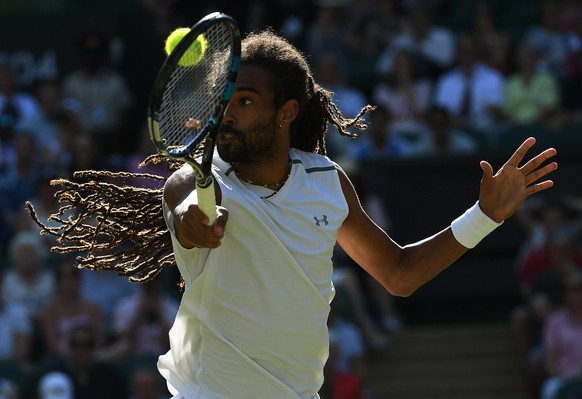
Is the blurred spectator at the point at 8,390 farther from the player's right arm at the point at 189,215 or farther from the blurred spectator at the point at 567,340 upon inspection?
the player's right arm at the point at 189,215

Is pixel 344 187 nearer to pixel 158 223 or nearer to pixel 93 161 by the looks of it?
pixel 158 223

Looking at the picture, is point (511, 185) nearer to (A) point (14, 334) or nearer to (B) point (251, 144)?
(B) point (251, 144)

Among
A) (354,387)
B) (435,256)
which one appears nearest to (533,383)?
(354,387)

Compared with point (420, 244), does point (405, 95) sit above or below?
below

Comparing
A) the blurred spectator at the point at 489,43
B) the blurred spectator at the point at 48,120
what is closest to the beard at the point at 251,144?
the blurred spectator at the point at 48,120

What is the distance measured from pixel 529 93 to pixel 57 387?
16.5 ft

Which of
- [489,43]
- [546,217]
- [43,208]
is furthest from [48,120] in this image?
[546,217]

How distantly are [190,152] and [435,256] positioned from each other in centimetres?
123

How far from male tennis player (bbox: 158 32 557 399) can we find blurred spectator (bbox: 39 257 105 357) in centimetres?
499

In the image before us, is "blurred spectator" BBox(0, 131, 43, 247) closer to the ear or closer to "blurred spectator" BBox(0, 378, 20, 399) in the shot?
"blurred spectator" BBox(0, 378, 20, 399)

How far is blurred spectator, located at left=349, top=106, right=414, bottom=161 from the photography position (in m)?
10.2

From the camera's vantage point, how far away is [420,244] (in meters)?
4.10

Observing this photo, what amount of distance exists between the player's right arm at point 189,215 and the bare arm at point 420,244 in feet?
2.33

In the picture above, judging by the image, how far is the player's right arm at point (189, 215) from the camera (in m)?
3.09
